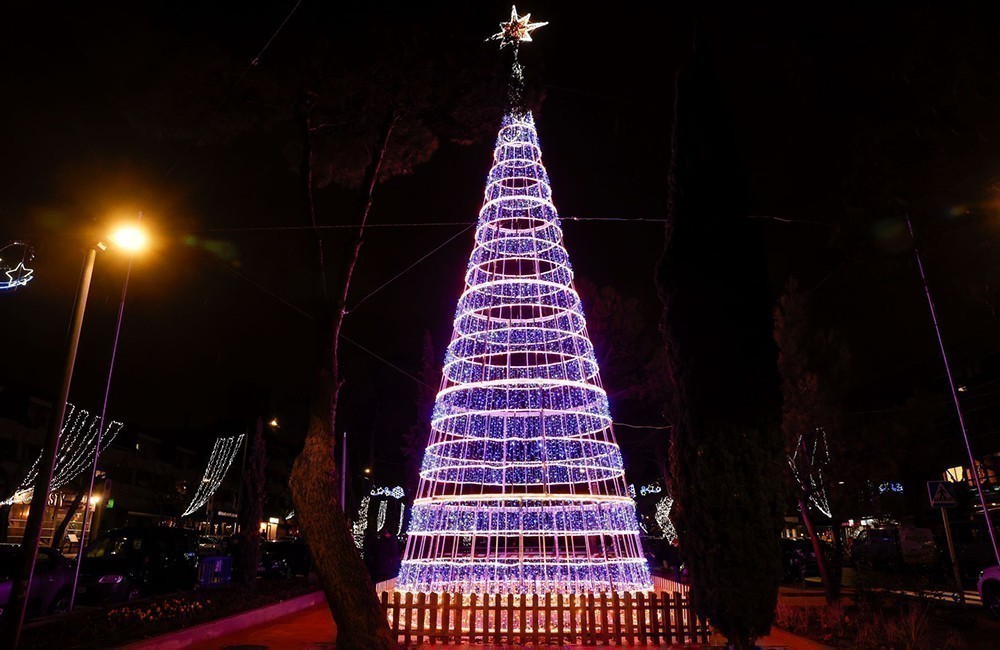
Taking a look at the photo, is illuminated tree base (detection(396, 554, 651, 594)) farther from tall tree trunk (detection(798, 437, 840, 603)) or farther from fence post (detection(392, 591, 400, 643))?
tall tree trunk (detection(798, 437, 840, 603))

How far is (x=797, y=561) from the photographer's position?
70.6ft

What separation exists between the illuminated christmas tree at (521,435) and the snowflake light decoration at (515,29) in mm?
20

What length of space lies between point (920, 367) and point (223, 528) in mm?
56549

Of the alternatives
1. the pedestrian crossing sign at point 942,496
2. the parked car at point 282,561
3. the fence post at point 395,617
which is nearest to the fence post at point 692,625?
the fence post at point 395,617

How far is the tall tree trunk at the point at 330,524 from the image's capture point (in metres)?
8.11

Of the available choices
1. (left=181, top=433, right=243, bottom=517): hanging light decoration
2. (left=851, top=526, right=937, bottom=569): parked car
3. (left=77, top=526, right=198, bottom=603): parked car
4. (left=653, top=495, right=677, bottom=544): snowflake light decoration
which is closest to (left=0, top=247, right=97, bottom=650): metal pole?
(left=77, top=526, right=198, bottom=603): parked car

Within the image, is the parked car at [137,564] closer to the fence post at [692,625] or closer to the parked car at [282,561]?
the parked car at [282,561]

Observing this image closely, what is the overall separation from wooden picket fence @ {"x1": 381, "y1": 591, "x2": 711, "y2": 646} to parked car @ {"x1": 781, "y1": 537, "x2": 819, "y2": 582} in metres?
11.9

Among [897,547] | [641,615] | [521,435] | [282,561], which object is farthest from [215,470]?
[641,615]

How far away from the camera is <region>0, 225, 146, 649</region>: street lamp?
23.5 ft

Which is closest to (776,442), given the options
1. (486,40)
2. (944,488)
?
(944,488)

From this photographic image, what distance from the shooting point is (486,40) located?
12.3m

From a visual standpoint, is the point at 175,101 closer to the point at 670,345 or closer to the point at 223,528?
the point at 670,345

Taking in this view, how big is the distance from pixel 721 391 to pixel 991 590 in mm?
9225
